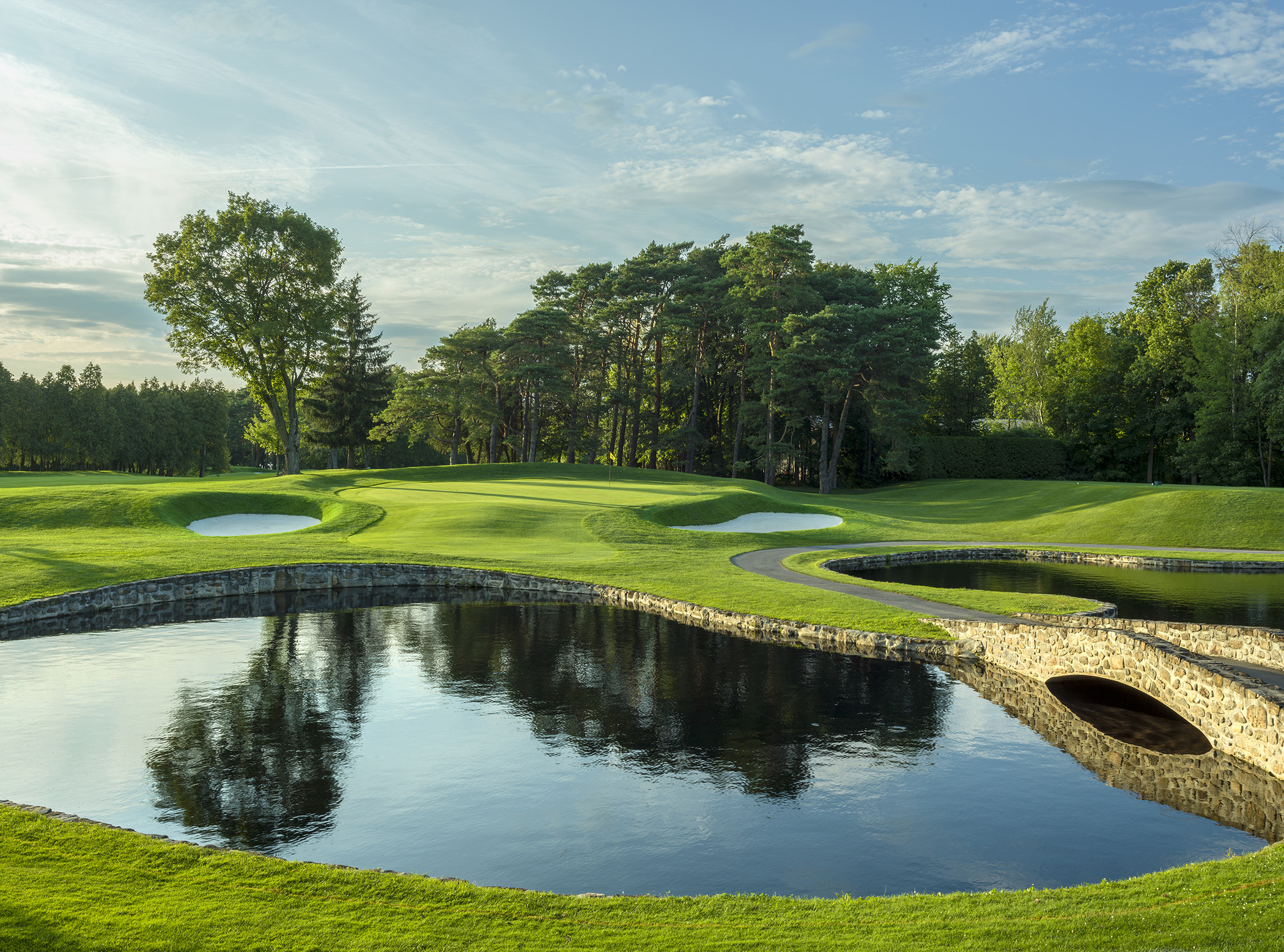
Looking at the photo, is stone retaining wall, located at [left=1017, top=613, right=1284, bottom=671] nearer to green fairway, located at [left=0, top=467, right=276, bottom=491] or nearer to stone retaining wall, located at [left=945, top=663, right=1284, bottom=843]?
stone retaining wall, located at [left=945, top=663, right=1284, bottom=843]

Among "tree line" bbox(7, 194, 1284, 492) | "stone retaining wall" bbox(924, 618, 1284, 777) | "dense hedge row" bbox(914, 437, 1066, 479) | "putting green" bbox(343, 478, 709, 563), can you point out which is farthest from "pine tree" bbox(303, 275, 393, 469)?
"stone retaining wall" bbox(924, 618, 1284, 777)

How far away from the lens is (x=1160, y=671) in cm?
1320

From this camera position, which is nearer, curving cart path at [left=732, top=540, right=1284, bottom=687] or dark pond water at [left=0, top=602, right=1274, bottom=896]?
dark pond water at [left=0, top=602, right=1274, bottom=896]

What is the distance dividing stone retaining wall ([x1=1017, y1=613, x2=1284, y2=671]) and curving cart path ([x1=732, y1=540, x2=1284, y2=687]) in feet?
0.74

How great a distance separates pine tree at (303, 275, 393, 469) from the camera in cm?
7169

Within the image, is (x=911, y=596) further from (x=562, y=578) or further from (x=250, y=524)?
(x=250, y=524)

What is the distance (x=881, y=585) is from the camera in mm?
23469

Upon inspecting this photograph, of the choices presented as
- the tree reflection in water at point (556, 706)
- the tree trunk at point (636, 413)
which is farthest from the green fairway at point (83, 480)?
the tree trunk at point (636, 413)

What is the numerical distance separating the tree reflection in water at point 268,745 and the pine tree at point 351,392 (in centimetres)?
5670

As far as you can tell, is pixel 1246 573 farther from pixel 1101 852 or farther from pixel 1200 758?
pixel 1101 852

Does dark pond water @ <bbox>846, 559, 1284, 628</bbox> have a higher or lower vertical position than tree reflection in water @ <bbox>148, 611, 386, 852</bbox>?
higher

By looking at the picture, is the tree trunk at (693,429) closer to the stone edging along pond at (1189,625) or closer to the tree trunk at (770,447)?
the tree trunk at (770,447)

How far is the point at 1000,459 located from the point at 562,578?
50815mm

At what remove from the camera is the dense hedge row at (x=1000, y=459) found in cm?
6469
